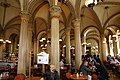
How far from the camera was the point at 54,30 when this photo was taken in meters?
7.70

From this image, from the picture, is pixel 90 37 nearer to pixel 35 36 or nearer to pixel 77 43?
pixel 35 36

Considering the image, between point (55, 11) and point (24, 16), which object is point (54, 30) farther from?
point (24, 16)

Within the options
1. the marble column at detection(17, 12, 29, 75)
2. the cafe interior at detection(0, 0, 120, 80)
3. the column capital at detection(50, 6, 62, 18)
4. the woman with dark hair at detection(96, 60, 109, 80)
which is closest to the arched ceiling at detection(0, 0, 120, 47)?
the cafe interior at detection(0, 0, 120, 80)

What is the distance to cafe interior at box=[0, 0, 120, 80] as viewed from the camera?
7832mm

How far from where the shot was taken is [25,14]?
9.95 m

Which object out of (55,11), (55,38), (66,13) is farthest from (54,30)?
(66,13)

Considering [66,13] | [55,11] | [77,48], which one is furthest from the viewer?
[66,13]

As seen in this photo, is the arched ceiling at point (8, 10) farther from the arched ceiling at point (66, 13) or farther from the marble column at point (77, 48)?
the marble column at point (77, 48)

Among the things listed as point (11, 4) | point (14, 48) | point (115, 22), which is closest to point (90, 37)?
point (115, 22)

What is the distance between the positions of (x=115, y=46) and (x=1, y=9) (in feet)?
56.4

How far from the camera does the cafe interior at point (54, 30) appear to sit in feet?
25.7

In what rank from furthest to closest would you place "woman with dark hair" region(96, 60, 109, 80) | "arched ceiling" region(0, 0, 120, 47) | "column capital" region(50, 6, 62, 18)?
"arched ceiling" region(0, 0, 120, 47), "column capital" region(50, 6, 62, 18), "woman with dark hair" region(96, 60, 109, 80)

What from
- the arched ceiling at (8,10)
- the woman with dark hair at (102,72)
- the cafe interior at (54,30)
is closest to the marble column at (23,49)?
the cafe interior at (54,30)

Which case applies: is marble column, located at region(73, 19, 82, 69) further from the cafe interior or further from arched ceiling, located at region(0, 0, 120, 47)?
arched ceiling, located at region(0, 0, 120, 47)
